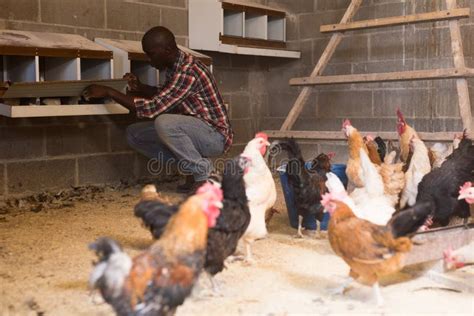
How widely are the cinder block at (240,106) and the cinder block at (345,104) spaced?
84 cm

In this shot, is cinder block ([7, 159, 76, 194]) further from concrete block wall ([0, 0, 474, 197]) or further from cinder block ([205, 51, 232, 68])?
cinder block ([205, 51, 232, 68])

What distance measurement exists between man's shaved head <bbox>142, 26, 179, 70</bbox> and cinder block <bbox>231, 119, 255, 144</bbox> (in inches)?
87.9

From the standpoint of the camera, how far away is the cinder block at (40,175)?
4.52m

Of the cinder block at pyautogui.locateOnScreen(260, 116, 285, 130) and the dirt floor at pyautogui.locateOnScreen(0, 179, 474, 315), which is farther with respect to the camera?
the cinder block at pyautogui.locateOnScreen(260, 116, 285, 130)

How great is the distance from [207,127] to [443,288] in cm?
230

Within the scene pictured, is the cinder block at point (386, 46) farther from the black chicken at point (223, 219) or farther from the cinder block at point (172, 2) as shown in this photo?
the black chicken at point (223, 219)

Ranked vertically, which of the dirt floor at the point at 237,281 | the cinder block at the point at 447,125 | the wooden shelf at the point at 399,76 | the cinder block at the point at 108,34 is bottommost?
the dirt floor at the point at 237,281

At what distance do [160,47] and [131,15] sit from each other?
3.84 ft

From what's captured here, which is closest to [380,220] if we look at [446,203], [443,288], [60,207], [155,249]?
[443,288]

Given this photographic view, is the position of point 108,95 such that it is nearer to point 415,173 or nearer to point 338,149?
point 415,173

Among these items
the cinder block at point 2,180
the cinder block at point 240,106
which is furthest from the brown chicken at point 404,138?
the cinder block at point 2,180

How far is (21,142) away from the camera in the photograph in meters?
4.52

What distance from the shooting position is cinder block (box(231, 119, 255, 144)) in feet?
21.1

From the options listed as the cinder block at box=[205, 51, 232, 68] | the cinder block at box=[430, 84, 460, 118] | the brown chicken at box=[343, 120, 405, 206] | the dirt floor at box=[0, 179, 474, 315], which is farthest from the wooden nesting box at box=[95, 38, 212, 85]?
the cinder block at box=[430, 84, 460, 118]
